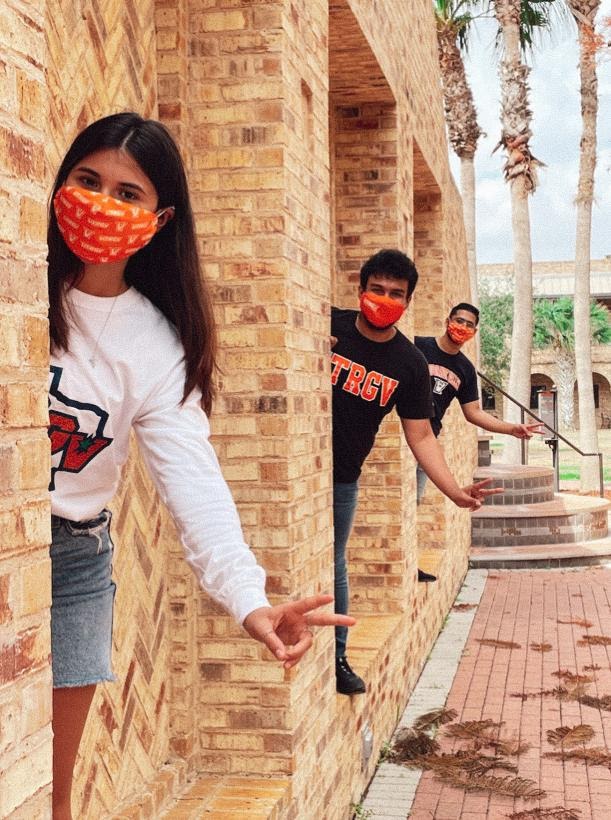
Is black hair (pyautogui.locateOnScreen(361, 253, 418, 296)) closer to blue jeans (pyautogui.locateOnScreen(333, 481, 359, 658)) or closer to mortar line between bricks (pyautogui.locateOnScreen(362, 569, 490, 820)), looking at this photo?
blue jeans (pyautogui.locateOnScreen(333, 481, 359, 658))

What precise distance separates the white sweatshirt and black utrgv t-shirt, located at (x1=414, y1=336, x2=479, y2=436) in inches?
217

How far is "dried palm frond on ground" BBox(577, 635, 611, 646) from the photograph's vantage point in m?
8.12

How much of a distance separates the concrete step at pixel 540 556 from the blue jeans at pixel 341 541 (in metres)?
7.23

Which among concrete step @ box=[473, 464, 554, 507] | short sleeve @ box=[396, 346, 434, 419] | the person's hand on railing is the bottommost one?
concrete step @ box=[473, 464, 554, 507]

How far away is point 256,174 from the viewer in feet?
12.0

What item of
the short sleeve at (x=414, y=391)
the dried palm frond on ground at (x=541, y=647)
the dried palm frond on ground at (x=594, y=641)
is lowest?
the dried palm frond on ground at (x=541, y=647)

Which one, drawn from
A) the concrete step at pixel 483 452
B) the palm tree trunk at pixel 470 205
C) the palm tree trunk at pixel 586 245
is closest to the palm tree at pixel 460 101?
the palm tree trunk at pixel 470 205

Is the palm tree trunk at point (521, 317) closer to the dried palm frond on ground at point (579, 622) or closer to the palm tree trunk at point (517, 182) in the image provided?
the palm tree trunk at point (517, 182)

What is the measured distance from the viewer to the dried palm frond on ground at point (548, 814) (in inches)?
183

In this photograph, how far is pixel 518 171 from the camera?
65.4 feet

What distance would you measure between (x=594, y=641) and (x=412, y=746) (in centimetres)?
294

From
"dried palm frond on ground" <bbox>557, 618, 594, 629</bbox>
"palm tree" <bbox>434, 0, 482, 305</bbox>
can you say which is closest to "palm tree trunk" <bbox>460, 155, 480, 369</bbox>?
"palm tree" <bbox>434, 0, 482, 305</bbox>

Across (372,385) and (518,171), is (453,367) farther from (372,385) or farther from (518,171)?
(518,171)

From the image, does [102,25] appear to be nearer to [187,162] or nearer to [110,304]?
[187,162]
